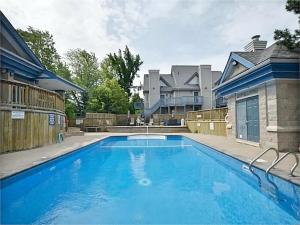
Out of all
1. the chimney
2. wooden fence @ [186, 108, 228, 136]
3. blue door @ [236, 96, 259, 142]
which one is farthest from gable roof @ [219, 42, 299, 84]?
wooden fence @ [186, 108, 228, 136]

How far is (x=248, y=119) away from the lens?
10609 mm

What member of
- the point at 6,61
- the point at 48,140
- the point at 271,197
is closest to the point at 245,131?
the point at 271,197

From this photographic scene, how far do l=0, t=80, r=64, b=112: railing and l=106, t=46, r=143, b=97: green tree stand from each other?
1003 inches

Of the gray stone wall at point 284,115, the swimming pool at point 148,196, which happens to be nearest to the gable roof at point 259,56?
the gray stone wall at point 284,115

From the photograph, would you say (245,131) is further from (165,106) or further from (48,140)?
(165,106)

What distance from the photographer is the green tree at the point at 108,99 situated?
1142 inches

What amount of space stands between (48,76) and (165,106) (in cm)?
1901

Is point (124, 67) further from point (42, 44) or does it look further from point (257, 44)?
point (257, 44)

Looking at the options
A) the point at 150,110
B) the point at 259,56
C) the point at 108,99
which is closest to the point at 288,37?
the point at 259,56

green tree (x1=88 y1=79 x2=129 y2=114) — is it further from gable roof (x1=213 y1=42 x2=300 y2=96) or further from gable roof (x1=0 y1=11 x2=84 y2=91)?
gable roof (x1=213 y1=42 x2=300 y2=96)

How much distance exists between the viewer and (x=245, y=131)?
35.9 feet

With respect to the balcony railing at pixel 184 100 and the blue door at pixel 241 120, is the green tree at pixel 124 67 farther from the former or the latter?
the blue door at pixel 241 120

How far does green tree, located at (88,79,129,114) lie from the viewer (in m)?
29.0

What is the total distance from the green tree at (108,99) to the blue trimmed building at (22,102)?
14857mm
